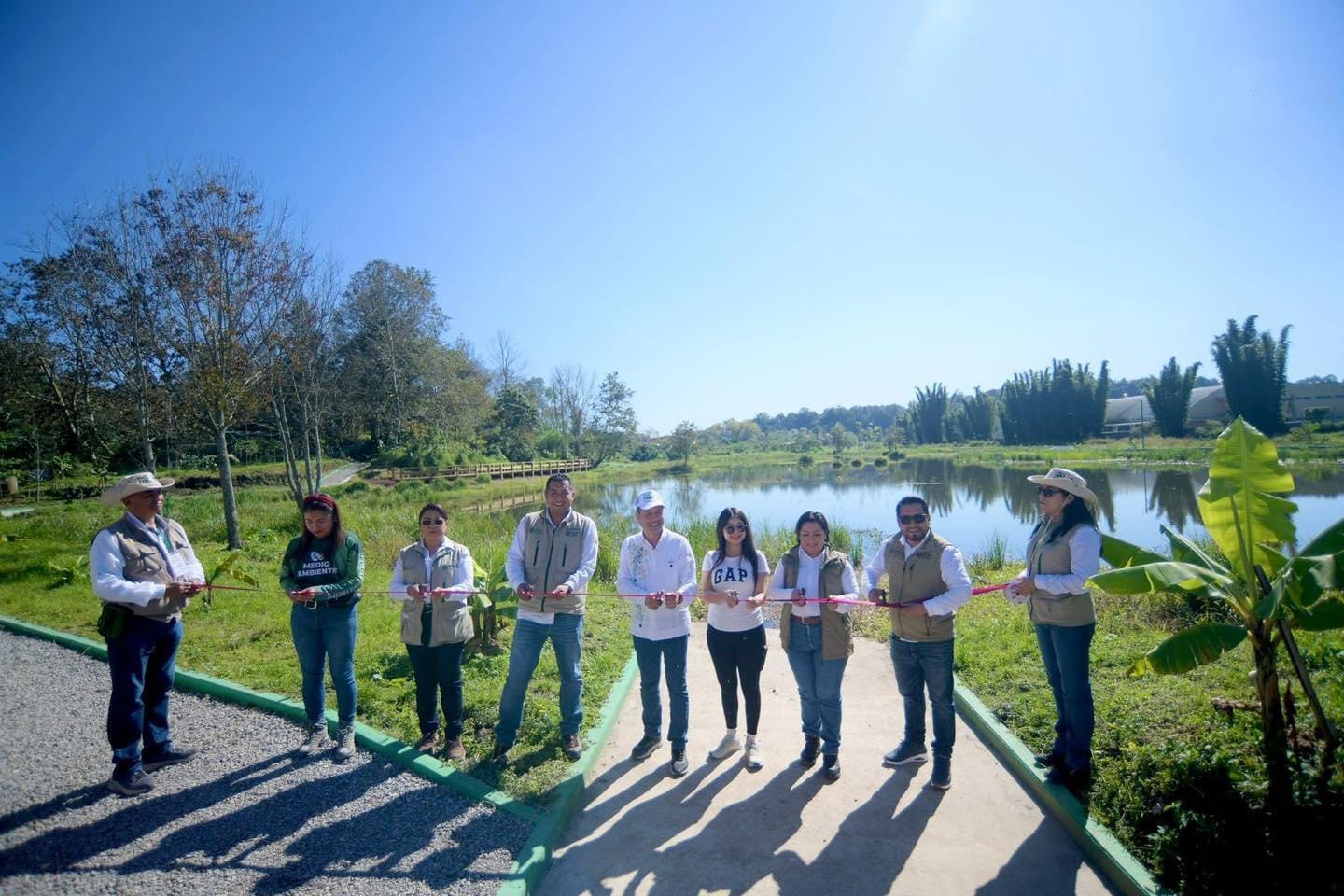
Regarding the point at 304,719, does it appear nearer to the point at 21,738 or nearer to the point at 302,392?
the point at 21,738

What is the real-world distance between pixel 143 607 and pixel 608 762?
9.82 ft

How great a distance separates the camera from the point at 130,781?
11.7 ft

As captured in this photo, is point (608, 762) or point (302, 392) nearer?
point (608, 762)

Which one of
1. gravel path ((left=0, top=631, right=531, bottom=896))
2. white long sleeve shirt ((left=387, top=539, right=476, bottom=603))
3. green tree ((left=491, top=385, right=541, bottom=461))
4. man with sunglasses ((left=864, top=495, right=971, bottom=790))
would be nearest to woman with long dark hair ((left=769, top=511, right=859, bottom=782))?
man with sunglasses ((left=864, top=495, right=971, bottom=790))

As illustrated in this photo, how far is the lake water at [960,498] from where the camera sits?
15.9 m

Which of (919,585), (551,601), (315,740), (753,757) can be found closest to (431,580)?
(551,601)

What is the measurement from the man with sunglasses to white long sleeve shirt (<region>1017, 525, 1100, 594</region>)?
43 cm

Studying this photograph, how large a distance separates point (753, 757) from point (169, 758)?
3710 millimetres

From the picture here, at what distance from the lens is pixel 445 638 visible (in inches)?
159

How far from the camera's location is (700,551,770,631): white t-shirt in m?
4.04

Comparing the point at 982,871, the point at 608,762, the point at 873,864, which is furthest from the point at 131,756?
the point at 982,871

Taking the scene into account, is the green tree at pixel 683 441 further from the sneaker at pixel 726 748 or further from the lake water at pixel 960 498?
the sneaker at pixel 726 748

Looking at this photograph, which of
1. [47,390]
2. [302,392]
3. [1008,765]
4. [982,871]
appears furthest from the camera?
[47,390]

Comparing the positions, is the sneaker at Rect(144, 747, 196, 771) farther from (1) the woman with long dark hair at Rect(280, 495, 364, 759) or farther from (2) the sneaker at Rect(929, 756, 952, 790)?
(2) the sneaker at Rect(929, 756, 952, 790)
